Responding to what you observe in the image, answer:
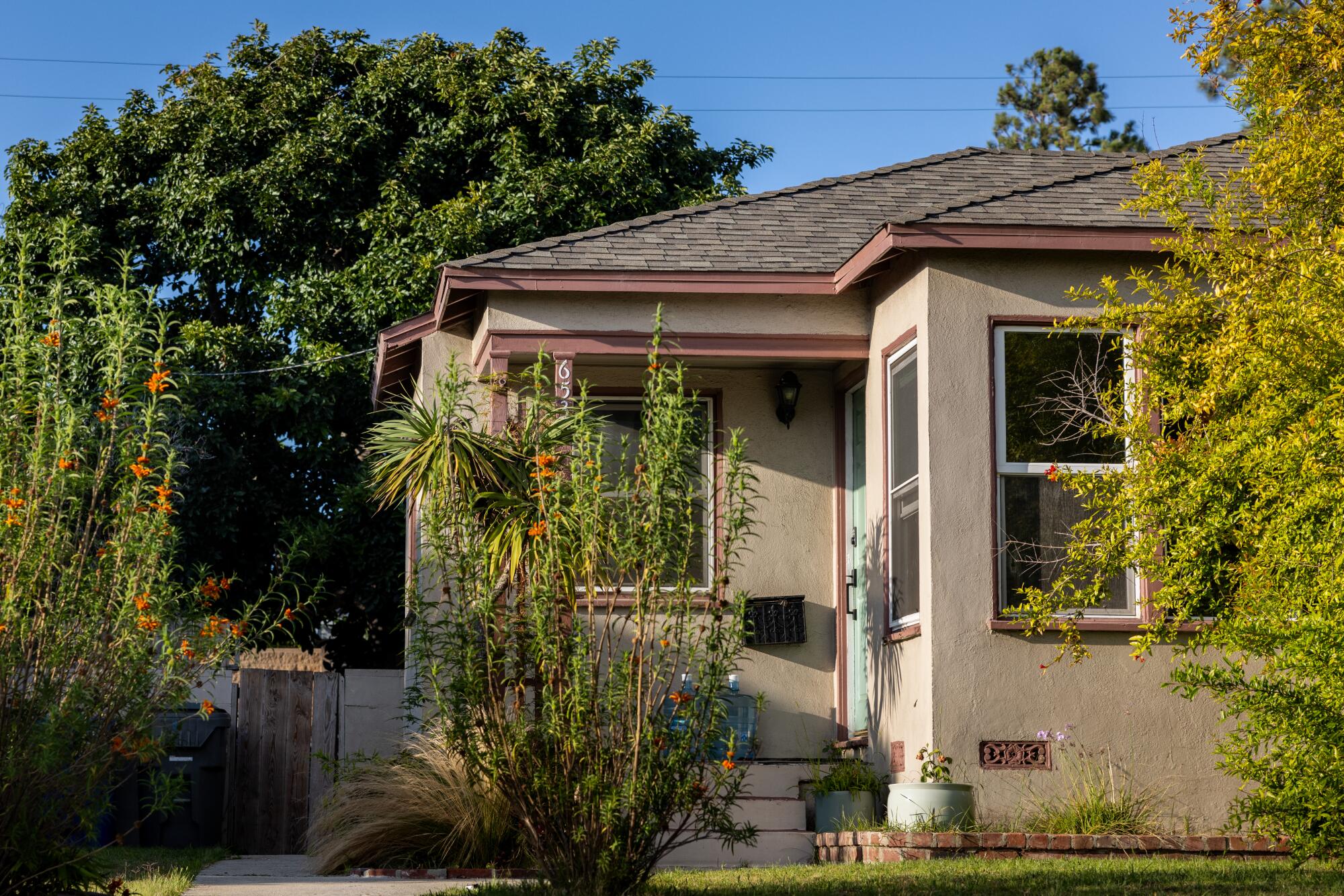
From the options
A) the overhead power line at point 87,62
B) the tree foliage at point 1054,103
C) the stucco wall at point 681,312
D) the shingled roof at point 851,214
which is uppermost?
the tree foliage at point 1054,103

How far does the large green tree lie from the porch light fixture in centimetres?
802

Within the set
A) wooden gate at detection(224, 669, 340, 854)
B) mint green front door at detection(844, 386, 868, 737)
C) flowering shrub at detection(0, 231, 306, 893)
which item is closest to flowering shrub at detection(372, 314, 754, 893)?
flowering shrub at detection(0, 231, 306, 893)

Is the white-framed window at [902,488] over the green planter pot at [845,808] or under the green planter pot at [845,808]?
over

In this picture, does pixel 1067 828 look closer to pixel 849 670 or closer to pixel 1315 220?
pixel 849 670

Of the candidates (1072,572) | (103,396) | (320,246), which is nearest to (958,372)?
(1072,572)

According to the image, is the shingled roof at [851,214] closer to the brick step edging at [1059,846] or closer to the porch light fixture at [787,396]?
the porch light fixture at [787,396]

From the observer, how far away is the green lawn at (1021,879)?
6.35 meters

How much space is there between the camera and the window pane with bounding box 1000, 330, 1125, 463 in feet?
28.5

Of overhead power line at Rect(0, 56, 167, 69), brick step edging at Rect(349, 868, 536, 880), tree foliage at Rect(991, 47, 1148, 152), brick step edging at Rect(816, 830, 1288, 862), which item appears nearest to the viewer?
brick step edging at Rect(816, 830, 1288, 862)

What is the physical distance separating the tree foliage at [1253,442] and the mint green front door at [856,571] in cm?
197

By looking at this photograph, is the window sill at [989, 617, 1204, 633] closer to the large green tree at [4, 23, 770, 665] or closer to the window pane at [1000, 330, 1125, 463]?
the window pane at [1000, 330, 1125, 463]

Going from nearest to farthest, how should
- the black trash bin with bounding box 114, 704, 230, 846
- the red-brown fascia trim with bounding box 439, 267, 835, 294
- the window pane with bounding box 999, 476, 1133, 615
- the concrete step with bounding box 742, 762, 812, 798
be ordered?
1. the window pane with bounding box 999, 476, 1133, 615
2. the concrete step with bounding box 742, 762, 812, 798
3. the red-brown fascia trim with bounding box 439, 267, 835, 294
4. the black trash bin with bounding box 114, 704, 230, 846

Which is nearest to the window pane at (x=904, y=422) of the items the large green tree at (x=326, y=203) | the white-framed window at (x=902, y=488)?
the white-framed window at (x=902, y=488)

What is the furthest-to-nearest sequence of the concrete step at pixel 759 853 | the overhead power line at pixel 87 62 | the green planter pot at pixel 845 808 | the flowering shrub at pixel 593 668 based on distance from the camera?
the overhead power line at pixel 87 62, the green planter pot at pixel 845 808, the concrete step at pixel 759 853, the flowering shrub at pixel 593 668
